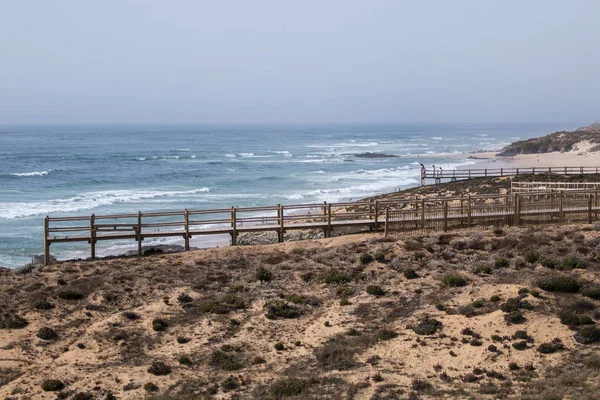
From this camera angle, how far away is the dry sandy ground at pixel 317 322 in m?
15.4

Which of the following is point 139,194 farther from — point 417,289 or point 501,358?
point 501,358

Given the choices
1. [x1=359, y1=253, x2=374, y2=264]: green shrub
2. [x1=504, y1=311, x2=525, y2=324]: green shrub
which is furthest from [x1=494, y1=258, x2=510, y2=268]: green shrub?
[x1=359, y1=253, x2=374, y2=264]: green shrub

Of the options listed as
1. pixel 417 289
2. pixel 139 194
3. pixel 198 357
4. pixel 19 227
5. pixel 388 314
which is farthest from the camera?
pixel 139 194

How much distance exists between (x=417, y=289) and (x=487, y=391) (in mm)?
6486

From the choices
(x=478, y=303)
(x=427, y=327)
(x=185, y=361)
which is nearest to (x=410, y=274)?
(x=478, y=303)

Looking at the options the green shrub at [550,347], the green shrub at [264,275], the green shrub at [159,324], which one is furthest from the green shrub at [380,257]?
the green shrub at [159,324]

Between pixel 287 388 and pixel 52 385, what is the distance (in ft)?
17.9

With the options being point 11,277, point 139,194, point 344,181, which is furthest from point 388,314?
point 344,181

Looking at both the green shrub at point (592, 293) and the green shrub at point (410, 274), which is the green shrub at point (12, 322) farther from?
the green shrub at point (592, 293)

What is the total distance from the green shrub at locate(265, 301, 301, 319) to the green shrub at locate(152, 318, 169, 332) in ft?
9.48

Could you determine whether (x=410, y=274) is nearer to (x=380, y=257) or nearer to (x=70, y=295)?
(x=380, y=257)

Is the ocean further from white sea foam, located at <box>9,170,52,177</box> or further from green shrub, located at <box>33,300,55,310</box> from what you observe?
green shrub, located at <box>33,300,55,310</box>

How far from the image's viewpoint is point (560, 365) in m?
15.7

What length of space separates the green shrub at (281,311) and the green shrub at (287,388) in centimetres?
412
